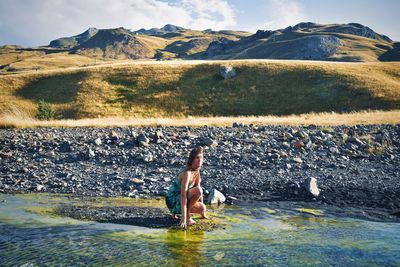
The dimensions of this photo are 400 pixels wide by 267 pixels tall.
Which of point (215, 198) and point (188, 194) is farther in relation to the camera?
point (215, 198)

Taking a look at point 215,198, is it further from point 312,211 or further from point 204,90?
point 204,90

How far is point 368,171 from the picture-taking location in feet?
55.0

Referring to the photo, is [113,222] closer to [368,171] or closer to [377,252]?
[377,252]

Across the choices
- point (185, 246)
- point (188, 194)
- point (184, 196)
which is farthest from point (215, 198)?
point (185, 246)

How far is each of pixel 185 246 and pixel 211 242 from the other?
2.10 ft

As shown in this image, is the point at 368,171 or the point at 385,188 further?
the point at 368,171

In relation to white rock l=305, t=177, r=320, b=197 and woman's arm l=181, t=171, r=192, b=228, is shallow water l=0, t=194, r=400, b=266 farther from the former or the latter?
white rock l=305, t=177, r=320, b=197

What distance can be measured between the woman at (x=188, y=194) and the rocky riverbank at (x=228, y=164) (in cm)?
314

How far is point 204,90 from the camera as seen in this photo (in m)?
67.1

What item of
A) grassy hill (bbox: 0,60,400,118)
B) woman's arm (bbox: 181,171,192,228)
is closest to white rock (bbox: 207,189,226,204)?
woman's arm (bbox: 181,171,192,228)

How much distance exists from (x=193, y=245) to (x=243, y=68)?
6795cm

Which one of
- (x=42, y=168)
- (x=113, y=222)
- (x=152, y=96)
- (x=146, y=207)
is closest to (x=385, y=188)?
(x=146, y=207)

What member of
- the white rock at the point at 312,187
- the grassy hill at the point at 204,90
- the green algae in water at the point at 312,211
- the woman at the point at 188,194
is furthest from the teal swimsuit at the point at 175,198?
the grassy hill at the point at 204,90

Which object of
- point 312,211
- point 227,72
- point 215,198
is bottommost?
point 312,211
